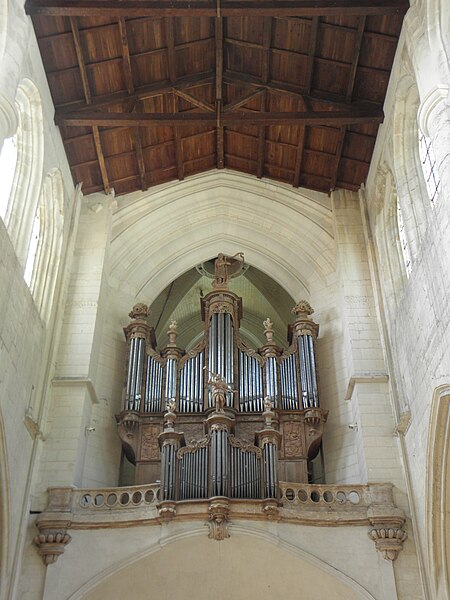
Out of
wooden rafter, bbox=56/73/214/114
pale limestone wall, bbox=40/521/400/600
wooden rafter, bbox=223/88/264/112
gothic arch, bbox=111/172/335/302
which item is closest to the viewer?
pale limestone wall, bbox=40/521/400/600

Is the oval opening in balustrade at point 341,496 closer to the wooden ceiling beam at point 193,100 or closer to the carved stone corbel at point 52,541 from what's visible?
the carved stone corbel at point 52,541

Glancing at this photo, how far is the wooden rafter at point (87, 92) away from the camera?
1473 cm

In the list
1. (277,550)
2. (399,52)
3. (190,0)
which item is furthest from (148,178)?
(277,550)

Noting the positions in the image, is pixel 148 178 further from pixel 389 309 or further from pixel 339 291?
pixel 389 309

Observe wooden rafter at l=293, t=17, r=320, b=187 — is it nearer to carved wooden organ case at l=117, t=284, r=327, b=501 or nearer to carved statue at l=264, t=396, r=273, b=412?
carved wooden organ case at l=117, t=284, r=327, b=501

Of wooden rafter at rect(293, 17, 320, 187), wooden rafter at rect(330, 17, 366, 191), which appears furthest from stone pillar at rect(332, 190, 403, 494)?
wooden rafter at rect(293, 17, 320, 187)

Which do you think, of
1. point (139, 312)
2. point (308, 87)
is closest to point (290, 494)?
point (139, 312)

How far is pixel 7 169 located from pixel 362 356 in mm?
8330

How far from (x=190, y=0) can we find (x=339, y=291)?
748 cm

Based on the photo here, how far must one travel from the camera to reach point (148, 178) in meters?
19.1

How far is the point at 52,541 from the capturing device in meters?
13.0

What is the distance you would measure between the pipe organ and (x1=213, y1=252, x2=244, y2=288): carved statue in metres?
0.05

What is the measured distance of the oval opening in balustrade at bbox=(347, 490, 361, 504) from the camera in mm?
13789

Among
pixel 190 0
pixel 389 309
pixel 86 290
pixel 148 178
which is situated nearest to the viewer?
pixel 190 0
